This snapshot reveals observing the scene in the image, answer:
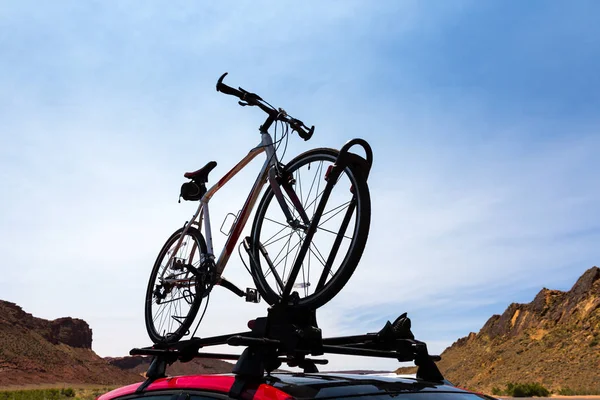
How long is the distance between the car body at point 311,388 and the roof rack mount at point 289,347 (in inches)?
4.1

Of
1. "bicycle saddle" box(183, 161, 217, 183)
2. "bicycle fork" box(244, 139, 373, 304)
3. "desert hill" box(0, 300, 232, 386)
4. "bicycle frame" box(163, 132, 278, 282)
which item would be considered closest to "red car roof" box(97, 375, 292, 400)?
"bicycle fork" box(244, 139, 373, 304)

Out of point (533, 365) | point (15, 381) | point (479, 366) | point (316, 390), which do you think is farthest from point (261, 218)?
point (15, 381)

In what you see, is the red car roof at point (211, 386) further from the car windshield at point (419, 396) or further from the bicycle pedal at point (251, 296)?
the bicycle pedal at point (251, 296)

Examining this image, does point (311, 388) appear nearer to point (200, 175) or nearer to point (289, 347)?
point (289, 347)

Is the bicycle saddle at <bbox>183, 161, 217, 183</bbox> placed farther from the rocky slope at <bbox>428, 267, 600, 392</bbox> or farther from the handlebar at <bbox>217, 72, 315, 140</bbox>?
the rocky slope at <bbox>428, 267, 600, 392</bbox>

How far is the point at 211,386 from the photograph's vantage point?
3387mm

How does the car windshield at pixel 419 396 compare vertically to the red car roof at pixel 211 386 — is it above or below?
below

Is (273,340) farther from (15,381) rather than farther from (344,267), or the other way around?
(15,381)

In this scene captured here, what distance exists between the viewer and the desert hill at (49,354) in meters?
91.2

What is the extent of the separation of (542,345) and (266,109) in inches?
2130

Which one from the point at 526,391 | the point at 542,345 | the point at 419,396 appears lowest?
the point at 419,396

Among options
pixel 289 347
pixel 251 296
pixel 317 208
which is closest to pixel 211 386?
pixel 289 347

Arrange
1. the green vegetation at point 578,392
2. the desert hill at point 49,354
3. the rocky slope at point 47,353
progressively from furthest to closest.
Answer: the rocky slope at point 47,353 → the desert hill at point 49,354 → the green vegetation at point 578,392

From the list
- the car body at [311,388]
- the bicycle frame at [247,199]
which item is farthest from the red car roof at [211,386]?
the bicycle frame at [247,199]
